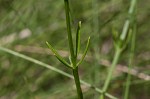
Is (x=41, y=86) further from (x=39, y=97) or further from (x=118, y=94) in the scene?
(x=118, y=94)

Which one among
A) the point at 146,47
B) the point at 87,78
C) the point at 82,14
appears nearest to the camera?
the point at 87,78

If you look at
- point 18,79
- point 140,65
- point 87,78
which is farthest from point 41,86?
point 140,65

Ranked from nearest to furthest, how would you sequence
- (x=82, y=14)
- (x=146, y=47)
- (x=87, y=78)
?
(x=87, y=78), (x=146, y=47), (x=82, y=14)

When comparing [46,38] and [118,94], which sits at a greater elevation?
[46,38]

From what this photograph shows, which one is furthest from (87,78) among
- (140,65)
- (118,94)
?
(118,94)

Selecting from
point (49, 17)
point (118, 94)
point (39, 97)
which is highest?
point (49, 17)

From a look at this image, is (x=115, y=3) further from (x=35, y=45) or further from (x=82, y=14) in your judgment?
(x=35, y=45)

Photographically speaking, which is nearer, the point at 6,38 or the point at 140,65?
the point at 140,65
